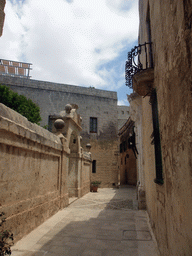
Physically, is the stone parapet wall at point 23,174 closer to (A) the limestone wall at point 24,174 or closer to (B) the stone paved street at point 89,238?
(A) the limestone wall at point 24,174

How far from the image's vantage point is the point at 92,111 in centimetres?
2125

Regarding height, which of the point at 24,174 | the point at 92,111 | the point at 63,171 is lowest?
the point at 63,171

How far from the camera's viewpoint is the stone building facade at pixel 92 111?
1962 centimetres

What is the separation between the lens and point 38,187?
5.36 m

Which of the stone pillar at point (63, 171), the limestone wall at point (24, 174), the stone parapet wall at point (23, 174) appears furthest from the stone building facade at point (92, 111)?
the stone parapet wall at point (23, 174)

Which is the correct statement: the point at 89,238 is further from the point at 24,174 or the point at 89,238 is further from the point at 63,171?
the point at 63,171

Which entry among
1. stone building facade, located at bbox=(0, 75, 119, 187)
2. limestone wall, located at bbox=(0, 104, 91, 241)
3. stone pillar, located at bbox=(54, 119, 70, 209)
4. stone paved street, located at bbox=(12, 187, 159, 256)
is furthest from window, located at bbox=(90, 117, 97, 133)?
stone paved street, located at bbox=(12, 187, 159, 256)

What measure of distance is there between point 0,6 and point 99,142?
18431 millimetres

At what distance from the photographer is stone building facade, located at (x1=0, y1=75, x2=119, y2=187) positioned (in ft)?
64.4

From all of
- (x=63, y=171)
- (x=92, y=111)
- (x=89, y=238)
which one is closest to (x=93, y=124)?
(x=92, y=111)

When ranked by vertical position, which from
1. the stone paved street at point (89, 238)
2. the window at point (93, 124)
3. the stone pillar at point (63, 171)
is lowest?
the stone paved street at point (89, 238)

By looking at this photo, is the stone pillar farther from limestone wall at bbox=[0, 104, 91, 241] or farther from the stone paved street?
the stone paved street

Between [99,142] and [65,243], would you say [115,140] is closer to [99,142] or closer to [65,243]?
[99,142]

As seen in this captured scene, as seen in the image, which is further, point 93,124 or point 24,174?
point 93,124
